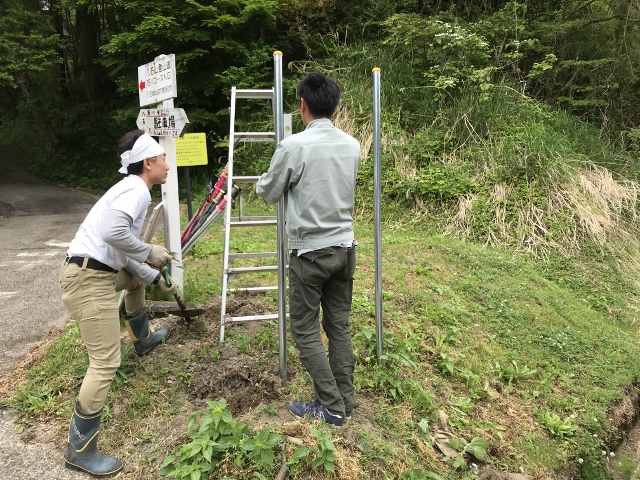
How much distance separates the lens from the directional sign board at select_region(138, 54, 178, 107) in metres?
4.17

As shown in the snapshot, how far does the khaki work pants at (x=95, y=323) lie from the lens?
2.64 meters

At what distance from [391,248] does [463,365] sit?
2.63 meters

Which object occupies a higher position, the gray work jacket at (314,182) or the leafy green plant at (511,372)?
the gray work jacket at (314,182)

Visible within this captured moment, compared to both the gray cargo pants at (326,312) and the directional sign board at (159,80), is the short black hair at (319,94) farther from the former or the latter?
the directional sign board at (159,80)

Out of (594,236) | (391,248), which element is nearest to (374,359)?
(391,248)

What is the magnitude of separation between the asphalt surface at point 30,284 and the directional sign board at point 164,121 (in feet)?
7.09

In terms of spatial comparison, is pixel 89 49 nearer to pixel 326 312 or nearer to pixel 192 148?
pixel 192 148

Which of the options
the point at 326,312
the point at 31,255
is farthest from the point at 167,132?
the point at 31,255

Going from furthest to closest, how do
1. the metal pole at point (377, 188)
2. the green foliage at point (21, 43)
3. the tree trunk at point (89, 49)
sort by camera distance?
the tree trunk at point (89, 49)
the green foliage at point (21, 43)
the metal pole at point (377, 188)

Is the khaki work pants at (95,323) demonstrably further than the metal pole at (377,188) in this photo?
No

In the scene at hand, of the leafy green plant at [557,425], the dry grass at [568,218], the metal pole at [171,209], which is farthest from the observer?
the dry grass at [568,218]

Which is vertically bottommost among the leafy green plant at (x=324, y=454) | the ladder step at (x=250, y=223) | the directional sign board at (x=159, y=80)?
the leafy green plant at (x=324, y=454)

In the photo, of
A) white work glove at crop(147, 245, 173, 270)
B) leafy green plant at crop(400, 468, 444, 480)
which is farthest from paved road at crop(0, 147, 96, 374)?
leafy green plant at crop(400, 468, 444, 480)

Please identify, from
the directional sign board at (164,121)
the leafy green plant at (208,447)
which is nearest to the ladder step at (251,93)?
the directional sign board at (164,121)
